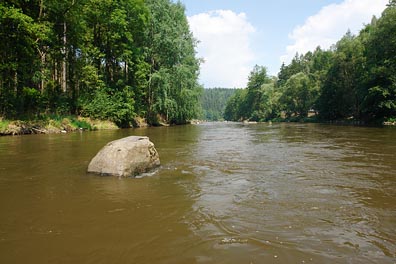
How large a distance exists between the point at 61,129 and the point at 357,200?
2132 centimetres

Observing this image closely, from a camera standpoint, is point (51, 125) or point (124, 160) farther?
point (51, 125)

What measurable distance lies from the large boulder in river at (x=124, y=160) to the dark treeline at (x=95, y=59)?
15937 mm

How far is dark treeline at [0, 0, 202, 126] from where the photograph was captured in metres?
20.1

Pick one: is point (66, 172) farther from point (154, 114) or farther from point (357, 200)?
point (154, 114)

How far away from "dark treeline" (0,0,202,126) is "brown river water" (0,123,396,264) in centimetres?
1599

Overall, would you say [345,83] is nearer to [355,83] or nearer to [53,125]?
[355,83]

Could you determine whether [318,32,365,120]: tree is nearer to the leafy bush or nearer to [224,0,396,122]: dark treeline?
[224,0,396,122]: dark treeline

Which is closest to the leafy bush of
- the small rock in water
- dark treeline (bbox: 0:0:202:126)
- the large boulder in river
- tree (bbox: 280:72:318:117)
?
dark treeline (bbox: 0:0:202:126)

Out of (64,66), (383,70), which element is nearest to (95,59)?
(64,66)

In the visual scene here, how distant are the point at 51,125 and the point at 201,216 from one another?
2025cm

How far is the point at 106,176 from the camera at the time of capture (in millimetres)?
6543

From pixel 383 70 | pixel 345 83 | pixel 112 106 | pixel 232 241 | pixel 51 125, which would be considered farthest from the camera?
pixel 345 83

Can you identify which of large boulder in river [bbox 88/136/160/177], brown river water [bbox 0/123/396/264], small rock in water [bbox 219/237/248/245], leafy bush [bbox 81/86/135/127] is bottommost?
small rock in water [bbox 219/237/248/245]

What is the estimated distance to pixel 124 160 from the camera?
262 inches
